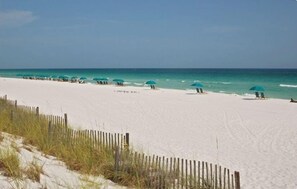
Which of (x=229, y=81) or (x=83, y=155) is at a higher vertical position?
(x=229, y=81)

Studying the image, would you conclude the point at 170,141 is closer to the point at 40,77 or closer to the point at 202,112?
the point at 202,112

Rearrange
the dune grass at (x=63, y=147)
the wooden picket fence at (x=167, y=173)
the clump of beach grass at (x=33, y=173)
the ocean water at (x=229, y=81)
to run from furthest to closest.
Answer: the ocean water at (x=229, y=81)
the dune grass at (x=63, y=147)
the wooden picket fence at (x=167, y=173)
the clump of beach grass at (x=33, y=173)

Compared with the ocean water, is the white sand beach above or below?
below

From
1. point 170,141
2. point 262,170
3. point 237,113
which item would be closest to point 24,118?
point 170,141

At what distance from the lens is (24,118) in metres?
11.2

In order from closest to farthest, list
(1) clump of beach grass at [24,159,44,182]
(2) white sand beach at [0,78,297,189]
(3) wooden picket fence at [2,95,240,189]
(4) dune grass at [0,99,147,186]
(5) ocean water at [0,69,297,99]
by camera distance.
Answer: (1) clump of beach grass at [24,159,44,182] → (3) wooden picket fence at [2,95,240,189] → (4) dune grass at [0,99,147,186] → (2) white sand beach at [0,78,297,189] → (5) ocean water at [0,69,297,99]

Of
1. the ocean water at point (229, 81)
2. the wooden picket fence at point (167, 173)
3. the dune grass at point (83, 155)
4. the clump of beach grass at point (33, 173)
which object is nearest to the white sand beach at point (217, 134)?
the wooden picket fence at point (167, 173)

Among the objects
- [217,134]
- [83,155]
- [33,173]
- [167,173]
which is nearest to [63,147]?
[83,155]

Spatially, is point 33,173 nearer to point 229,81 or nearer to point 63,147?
point 63,147

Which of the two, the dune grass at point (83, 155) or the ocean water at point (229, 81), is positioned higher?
the ocean water at point (229, 81)

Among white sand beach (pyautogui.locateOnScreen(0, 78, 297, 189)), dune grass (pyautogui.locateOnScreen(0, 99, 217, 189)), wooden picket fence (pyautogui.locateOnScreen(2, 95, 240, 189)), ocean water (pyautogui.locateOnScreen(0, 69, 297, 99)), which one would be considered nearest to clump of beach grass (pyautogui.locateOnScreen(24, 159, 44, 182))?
dune grass (pyautogui.locateOnScreen(0, 99, 217, 189))

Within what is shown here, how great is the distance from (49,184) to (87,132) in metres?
3.38

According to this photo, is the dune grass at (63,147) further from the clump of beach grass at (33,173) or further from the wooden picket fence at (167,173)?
the wooden picket fence at (167,173)

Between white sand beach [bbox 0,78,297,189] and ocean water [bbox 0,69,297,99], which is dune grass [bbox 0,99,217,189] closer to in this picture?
Answer: white sand beach [bbox 0,78,297,189]
